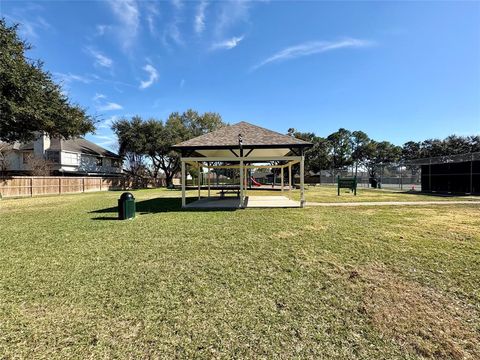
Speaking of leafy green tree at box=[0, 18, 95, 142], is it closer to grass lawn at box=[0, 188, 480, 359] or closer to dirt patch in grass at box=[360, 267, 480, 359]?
grass lawn at box=[0, 188, 480, 359]

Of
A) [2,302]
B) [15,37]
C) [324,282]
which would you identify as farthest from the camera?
[15,37]

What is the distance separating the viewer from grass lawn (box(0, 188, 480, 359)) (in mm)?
2764

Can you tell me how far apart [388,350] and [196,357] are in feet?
5.95

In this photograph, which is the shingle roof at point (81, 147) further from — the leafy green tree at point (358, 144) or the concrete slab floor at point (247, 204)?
the leafy green tree at point (358, 144)

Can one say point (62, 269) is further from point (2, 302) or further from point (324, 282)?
point (324, 282)

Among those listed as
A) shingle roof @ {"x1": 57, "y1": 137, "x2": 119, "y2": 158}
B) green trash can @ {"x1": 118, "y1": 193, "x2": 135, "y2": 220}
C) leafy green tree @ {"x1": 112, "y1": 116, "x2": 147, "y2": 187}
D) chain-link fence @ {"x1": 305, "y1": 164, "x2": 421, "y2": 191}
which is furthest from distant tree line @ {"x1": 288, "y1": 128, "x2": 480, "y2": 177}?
green trash can @ {"x1": 118, "y1": 193, "x2": 135, "y2": 220}

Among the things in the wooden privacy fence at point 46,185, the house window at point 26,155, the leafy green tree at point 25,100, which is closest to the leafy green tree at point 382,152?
the wooden privacy fence at point 46,185

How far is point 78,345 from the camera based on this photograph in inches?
108

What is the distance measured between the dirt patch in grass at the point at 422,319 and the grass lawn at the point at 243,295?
1 cm

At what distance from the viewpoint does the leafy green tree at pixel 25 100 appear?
1791cm

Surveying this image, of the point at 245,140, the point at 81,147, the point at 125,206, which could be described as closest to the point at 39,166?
the point at 81,147

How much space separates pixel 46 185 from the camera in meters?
25.1

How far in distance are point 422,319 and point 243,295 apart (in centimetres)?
210

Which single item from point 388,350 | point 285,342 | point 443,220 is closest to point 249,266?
point 285,342
